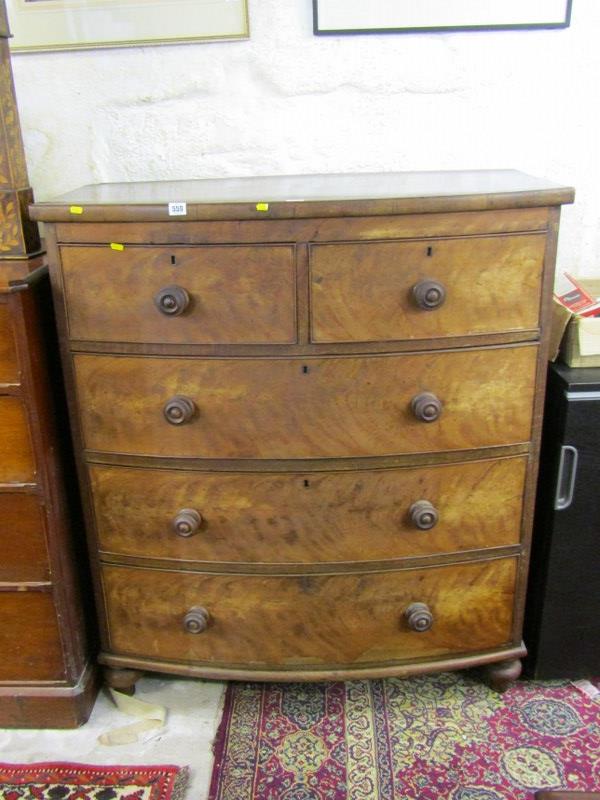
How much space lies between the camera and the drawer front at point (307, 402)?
1.40 metres

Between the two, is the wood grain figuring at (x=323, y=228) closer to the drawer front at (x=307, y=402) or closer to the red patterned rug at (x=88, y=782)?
the drawer front at (x=307, y=402)

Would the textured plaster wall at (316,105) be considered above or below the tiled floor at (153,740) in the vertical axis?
above

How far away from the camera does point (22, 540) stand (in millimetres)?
1549

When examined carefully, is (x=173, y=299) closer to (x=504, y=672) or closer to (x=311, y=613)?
(x=311, y=613)

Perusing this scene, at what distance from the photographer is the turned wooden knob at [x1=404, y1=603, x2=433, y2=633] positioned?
1.55m

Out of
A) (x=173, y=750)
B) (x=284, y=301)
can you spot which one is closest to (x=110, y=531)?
(x=173, y=750)

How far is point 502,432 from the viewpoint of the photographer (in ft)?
4.85

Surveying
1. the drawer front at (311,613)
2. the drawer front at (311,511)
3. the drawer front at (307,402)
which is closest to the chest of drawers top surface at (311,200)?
the drawer front at (307,402)

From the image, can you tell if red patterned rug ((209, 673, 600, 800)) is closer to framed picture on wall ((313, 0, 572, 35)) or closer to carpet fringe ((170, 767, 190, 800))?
carpet fringe ((170, 767, 190, 800))

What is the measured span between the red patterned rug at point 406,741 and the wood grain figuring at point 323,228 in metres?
1.13

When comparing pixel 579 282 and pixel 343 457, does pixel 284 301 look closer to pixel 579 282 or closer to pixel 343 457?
pixel 343 457

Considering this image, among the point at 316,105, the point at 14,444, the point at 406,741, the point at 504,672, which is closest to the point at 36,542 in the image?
the point at 14,444

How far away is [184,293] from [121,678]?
98cm

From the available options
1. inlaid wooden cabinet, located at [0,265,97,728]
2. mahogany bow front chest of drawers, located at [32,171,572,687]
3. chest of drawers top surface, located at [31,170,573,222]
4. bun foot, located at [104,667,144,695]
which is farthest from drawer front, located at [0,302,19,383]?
bun foot, located at [104,667,144,695]
